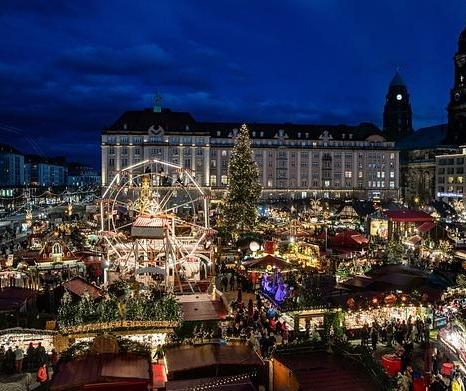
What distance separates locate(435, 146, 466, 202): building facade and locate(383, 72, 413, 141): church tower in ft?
90.9

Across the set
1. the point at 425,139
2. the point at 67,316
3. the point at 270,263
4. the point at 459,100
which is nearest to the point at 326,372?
the point at 67,316

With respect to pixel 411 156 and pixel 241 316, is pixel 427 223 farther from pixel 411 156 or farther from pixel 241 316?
pixel 411 156

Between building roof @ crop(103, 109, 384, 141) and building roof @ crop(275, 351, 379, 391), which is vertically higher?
building roof @ crop(103, 109, 384, 141)

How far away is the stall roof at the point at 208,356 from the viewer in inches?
461

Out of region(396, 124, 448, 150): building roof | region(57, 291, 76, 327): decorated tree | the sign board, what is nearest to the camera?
region(57, 291, 76, 327): decorated tree

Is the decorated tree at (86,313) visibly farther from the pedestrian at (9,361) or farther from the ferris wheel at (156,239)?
the ferris wheel at (156,239)

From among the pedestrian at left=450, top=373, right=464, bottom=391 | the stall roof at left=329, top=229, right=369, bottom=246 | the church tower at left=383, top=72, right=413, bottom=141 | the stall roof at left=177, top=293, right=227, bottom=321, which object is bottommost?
the pedestrian at left=450, top=373, right=464, bottom=391

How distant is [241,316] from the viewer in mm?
18047

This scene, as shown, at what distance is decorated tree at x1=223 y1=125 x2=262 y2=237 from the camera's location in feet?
138

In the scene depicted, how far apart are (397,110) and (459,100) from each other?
26.9m

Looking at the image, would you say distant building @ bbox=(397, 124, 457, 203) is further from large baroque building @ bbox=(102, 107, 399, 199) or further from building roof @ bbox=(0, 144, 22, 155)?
building roof @ bbox=(0, 144, 22, 155)

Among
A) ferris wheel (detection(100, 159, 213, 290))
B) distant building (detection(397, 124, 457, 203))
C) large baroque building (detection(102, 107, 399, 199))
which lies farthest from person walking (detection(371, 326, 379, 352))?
distant building (detection(397, 124, 457, 203))

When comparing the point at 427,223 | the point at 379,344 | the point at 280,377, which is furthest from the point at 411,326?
the point at 427,223

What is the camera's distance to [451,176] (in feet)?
283
